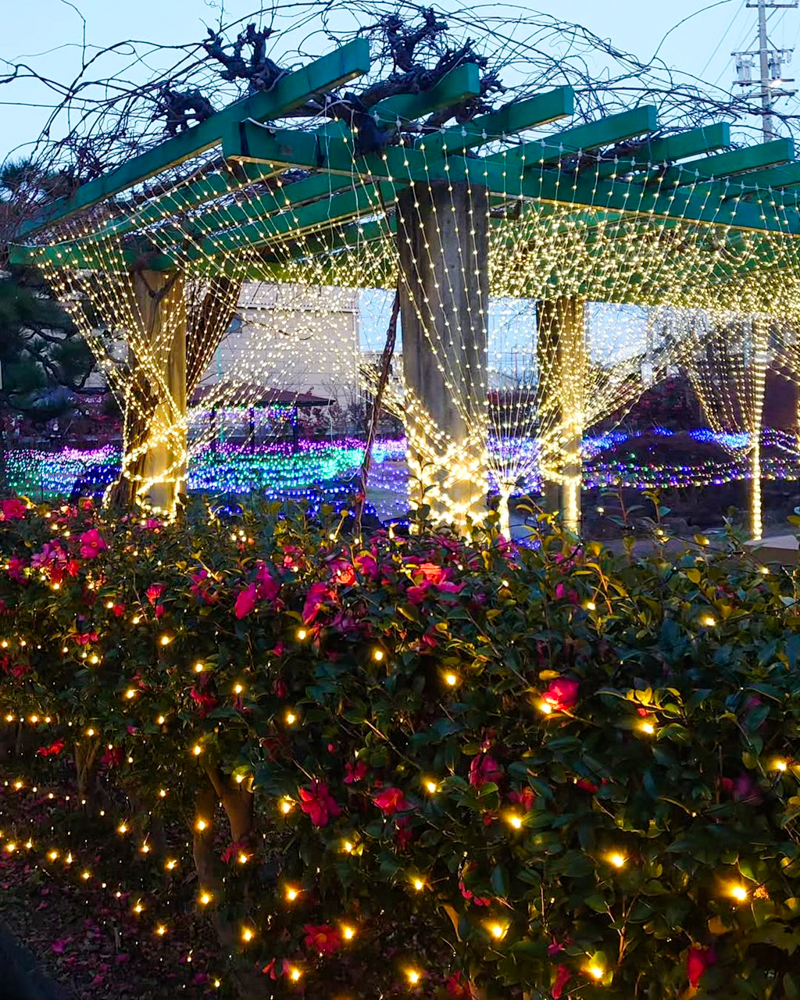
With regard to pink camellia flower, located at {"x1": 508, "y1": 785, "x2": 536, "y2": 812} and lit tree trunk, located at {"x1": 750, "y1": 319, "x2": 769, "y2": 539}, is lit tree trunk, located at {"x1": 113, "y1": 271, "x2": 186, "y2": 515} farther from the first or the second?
pink camellia flower, located at {"x1": 508, "y1": 785, "x2": 536, "y2": 812}

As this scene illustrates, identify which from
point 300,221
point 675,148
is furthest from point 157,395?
point 675,148

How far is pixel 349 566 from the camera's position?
1906mm

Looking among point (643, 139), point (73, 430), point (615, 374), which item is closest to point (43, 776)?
point (643, 139)

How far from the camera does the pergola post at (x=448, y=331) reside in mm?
5203

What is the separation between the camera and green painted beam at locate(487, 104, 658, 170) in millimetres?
4676

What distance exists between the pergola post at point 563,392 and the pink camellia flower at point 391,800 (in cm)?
719

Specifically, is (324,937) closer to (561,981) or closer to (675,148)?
(561,981)

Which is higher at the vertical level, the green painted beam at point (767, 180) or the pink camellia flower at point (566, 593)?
the green painted beam at point (767, 180)

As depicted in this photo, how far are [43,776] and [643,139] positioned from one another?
4.11 m

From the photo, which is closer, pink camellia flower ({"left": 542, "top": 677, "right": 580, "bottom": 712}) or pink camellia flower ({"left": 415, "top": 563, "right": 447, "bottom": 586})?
pink camellia flower ({"left": 542, "top": 677, "right": 580, "bottom": 712})

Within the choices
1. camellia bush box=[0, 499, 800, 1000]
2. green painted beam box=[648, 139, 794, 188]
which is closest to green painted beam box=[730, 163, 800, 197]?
green painted beam box=[648, 139, 794, 188]

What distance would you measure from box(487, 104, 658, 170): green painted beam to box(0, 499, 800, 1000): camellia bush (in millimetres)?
3063

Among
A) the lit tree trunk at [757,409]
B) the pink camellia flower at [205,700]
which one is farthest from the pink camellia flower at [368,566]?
the lit tree trunk at [757,409]

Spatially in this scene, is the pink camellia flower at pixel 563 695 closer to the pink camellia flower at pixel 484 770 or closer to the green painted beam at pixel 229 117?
the pink camellia flower at pixel 484 770
